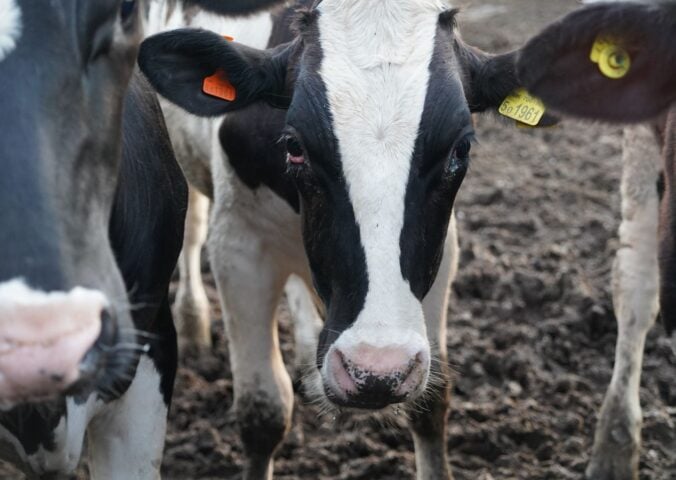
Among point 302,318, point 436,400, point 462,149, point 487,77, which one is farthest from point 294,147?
point 302,318

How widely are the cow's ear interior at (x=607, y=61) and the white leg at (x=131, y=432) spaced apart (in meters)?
1.57

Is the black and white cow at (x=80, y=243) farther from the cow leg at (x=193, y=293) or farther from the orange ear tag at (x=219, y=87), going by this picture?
the cow leg at (x=193, y=293)

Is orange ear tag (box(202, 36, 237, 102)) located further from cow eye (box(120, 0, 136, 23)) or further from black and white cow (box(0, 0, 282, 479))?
cow eye (box(120, 0, 136, 23))

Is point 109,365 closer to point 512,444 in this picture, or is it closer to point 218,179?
point 218,179

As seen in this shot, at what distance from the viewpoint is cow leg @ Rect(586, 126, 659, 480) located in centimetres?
532

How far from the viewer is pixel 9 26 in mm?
3182

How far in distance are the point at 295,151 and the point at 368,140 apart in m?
0.29

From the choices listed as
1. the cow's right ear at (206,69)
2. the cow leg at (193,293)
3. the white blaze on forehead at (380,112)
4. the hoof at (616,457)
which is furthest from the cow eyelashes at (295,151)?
the cow leg at (193,293)

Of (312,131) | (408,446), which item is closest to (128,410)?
(312,131)

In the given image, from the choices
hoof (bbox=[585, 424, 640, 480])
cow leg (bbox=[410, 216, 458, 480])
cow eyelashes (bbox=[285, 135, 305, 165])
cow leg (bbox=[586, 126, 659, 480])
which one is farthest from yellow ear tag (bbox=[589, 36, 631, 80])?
hoof (bbox=[585, 424, 640, 480])

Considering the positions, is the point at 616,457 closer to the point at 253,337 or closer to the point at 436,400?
the point at 436,400

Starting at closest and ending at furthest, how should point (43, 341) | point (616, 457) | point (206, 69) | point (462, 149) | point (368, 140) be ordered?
point (43, 341) < point (368, 140) < point (462, 149) < point (206, 69) < point (616, 457)

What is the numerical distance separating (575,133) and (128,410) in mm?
6020

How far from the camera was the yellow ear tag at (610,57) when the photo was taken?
3.93 metres
